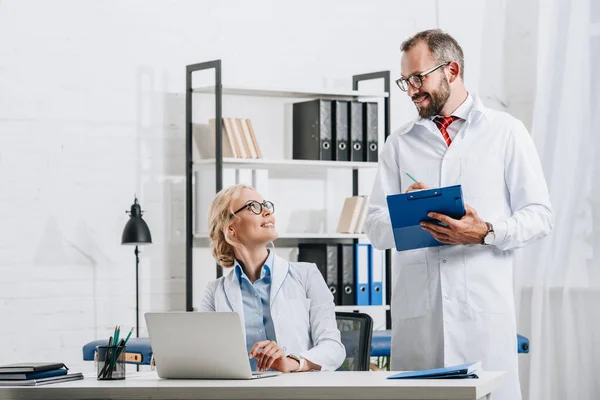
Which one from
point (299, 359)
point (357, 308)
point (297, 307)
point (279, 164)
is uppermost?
point (279, 164)

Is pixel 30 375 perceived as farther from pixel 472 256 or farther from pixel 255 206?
pixel 472 256

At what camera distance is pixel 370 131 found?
4961 millimetres

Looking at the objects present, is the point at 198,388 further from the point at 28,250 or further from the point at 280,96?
the point at 280,96

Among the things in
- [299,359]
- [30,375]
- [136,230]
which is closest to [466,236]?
[299,359]

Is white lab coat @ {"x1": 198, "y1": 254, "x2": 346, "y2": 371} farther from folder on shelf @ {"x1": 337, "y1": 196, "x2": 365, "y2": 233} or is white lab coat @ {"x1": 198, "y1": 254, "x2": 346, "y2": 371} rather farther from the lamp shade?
folder on shelf @ {"x1": 337, "y1": 196, "x2": 365, "y2": 233}

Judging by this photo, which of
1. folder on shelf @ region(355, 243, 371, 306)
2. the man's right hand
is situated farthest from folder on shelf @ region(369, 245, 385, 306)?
the man's right hand

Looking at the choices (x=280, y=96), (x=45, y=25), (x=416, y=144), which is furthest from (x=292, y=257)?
(x=416, y=144)

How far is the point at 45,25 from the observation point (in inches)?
180

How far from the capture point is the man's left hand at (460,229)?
8.30 feet

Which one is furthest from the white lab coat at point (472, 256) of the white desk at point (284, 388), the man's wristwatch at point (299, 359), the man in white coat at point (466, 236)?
the white desk at point (284, 388)

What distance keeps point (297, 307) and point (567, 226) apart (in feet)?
6.66

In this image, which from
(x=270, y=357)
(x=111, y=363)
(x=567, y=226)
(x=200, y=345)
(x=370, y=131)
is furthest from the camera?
(x=370, y=131)

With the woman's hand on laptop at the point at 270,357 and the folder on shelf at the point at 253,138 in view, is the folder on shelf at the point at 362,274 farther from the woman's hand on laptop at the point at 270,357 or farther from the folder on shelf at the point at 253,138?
the woman's hand on laptop at the point at 270,357

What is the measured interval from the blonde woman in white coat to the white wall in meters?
Result: 1.85
